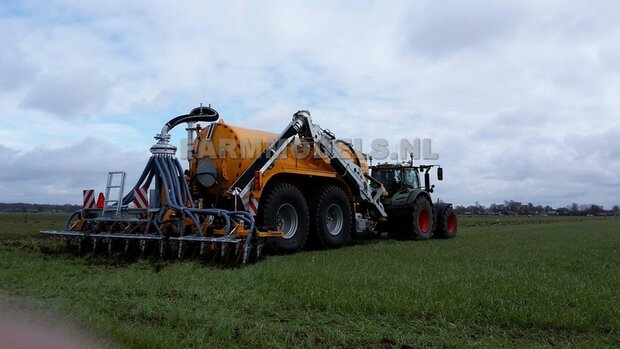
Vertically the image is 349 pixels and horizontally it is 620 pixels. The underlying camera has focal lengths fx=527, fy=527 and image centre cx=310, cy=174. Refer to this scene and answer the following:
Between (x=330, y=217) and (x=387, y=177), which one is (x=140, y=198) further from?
(x=387, y=177)

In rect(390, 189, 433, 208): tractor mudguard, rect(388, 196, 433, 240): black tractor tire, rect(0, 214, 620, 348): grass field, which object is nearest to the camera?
rect(0, 214, 620, 348): grass field

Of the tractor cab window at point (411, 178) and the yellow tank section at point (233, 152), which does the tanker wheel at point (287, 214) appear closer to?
the yellow tank section at point (233, 152)

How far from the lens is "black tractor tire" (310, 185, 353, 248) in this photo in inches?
457

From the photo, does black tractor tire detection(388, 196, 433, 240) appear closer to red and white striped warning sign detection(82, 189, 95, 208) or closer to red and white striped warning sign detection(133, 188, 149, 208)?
red and white striped warning sign detection(133, 188, 149, 208)

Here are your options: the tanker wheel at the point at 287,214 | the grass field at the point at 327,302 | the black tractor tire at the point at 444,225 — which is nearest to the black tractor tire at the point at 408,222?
the black tractor tire at the point at 444,225

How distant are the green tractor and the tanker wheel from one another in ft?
14.9

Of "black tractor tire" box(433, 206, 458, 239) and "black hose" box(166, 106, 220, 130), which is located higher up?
"black hose" box(166, 106, 220, 130)

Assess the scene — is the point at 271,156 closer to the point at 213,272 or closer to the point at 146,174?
the point at 146,174

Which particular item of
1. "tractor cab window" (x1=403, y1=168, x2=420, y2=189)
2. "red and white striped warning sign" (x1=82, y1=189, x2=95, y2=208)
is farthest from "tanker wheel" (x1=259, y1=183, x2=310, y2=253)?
"tractor cab window" (x1=403, y1=168, x2=420, y2=189)

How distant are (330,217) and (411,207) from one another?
3.61 meters

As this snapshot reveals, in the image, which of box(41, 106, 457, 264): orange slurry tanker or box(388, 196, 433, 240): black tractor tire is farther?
box(388, 196, 433, 240): black tractor tire

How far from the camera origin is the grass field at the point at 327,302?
4.34 metres

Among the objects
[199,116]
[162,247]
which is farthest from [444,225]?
[162,247]

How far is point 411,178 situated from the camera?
667 inches
